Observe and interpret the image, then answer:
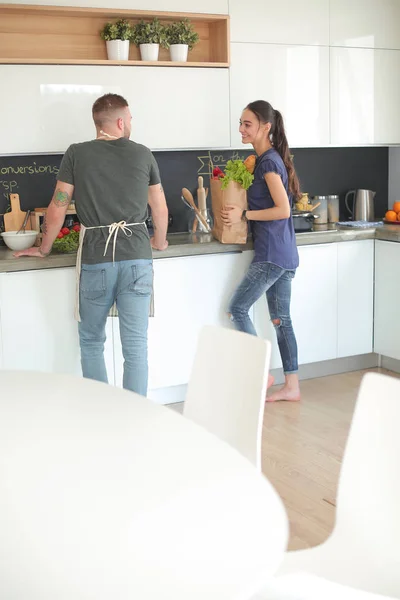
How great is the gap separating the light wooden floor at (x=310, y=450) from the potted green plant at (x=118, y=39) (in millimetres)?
2022

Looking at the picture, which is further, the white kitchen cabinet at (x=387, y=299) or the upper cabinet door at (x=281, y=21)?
the white kitchen cabinet at (x=387, y=299)

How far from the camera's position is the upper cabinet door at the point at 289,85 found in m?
4.57

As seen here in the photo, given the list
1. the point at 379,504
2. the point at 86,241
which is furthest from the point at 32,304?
the point at 379,504

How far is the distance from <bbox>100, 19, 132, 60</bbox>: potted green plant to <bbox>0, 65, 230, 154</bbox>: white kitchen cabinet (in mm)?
97

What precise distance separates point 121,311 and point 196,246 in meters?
0.66

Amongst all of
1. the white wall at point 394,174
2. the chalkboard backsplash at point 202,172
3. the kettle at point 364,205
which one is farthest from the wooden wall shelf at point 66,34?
the white wall at point 394,174

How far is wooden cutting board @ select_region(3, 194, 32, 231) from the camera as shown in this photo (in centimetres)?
438

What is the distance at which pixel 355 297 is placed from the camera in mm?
4844

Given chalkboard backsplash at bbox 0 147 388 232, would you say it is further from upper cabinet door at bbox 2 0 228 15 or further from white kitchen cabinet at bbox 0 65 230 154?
upper cabinet door at bbox 2 0 228 15

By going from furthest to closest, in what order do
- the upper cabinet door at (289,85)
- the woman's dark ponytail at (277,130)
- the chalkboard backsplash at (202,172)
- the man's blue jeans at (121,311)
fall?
1. the upper cabinet door at (289,85)
2. the chalkboard backsplash at (202,172)
3. the woman's dark ponytail at (277,130)
4. the man's blue jeans at (121,311)

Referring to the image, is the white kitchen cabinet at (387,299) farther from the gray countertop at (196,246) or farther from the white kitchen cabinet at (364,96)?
the white kitchen cabinet at (364,96)

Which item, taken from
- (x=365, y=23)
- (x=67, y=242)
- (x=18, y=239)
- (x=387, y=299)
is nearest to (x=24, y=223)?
(x=18, y=239)

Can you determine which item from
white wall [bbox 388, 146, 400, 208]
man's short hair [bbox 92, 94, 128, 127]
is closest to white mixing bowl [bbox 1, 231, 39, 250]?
man's short hair [bbox 92, 94, 128, 127]

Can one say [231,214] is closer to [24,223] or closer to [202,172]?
[202,172]
